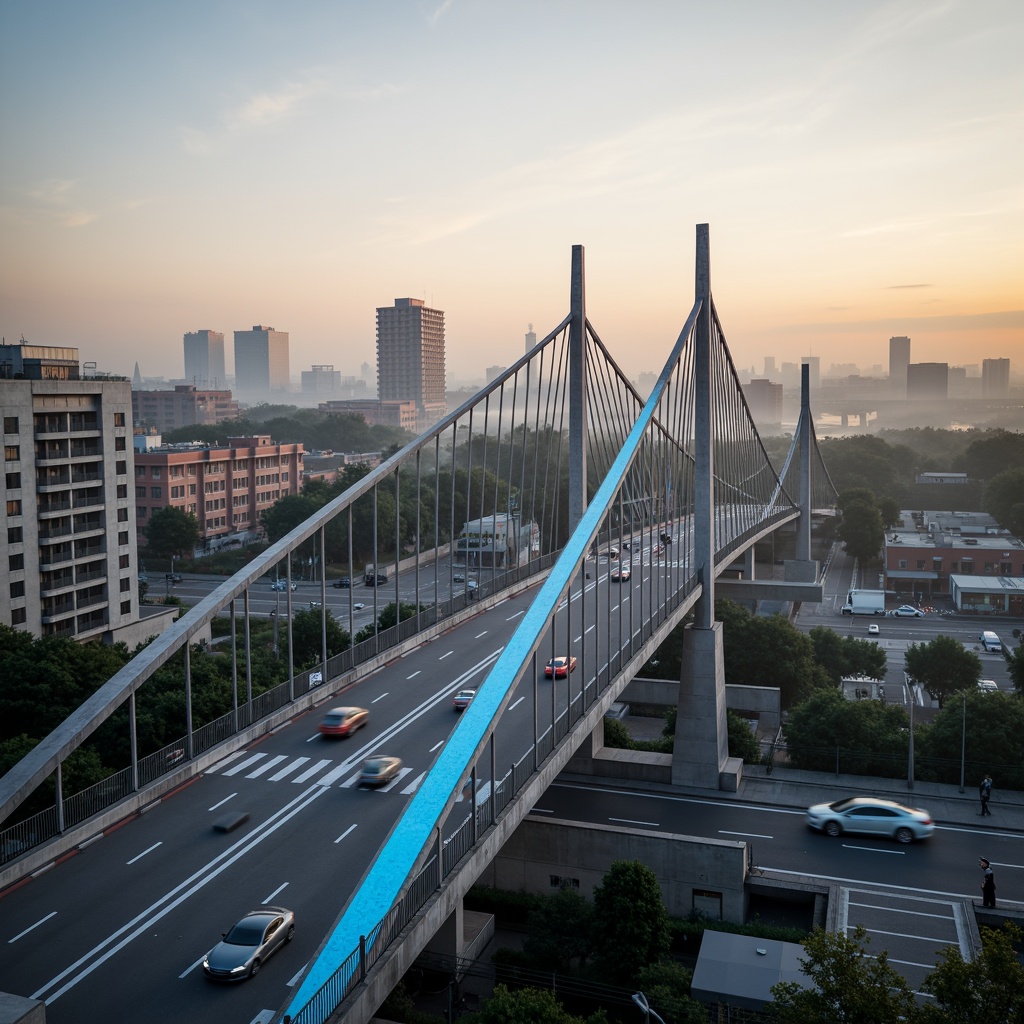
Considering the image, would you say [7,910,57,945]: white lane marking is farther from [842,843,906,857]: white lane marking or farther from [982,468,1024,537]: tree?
[982,468,1024,537]: tree

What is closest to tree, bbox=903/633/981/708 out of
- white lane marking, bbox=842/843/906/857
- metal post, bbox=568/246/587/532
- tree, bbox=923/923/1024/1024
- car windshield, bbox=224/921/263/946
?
white lane marking, bbox=842/843/906/857

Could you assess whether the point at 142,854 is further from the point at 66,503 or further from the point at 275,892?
the point at 66,503

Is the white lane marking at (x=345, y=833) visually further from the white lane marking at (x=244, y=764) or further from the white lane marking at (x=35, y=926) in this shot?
the white lane marking at (x=35, y=926)

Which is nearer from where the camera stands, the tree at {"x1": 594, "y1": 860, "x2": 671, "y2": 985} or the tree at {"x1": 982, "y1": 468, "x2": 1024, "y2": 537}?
the tree at {"x1": 594, "y1": 860, "x2": 671, "y2": 985}

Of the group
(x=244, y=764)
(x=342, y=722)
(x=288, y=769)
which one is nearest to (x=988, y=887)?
(x=342, y=722)

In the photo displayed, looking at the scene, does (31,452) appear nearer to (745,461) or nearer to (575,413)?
(575,413)

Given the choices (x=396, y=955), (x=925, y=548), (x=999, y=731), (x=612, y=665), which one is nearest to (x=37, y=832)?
(x=396, y=955)
